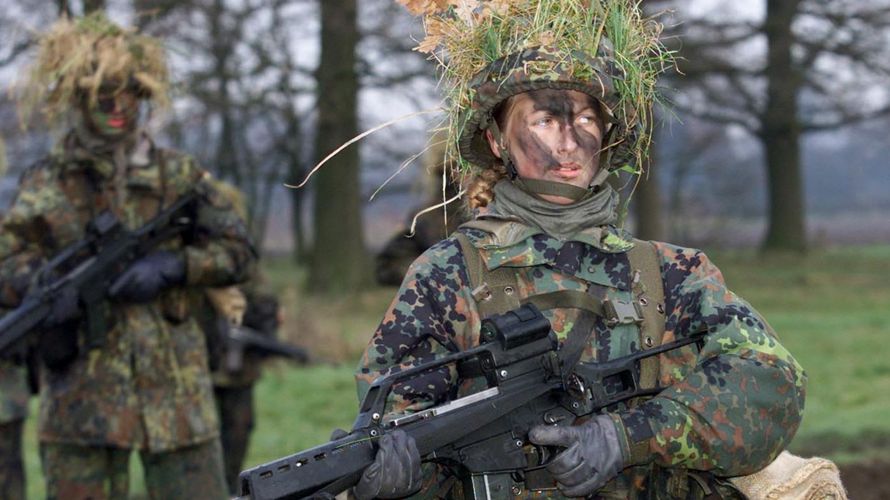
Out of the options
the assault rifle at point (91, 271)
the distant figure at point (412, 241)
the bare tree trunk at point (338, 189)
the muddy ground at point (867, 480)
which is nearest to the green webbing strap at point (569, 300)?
the assault rifle at point (91, 271)

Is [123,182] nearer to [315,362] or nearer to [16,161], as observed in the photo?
[315,362]

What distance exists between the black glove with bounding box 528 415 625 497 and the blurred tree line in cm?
1250

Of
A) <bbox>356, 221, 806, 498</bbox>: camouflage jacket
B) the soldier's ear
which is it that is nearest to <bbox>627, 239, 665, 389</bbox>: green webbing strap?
<bbox>356, 221, 806, 498</bbox>: camouflage jacket

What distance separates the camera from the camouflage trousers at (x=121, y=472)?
564 cm

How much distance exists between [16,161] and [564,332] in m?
21.7

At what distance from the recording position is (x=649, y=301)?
3496 mm

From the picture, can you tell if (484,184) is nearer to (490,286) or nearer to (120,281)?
(490,286)

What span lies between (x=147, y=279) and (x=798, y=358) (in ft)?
27.6

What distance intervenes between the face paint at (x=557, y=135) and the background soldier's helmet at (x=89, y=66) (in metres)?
2.97

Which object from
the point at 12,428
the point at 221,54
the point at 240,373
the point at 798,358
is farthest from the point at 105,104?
the point at 221,54

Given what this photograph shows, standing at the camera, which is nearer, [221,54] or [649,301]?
[649,301]

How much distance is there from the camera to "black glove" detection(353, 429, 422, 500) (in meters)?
2.97

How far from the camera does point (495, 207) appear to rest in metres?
3.62

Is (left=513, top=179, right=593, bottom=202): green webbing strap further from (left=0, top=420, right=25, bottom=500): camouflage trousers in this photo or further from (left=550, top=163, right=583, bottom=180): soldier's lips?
(left=0, top=420, right=25, bottom=500): camouflage trousers
